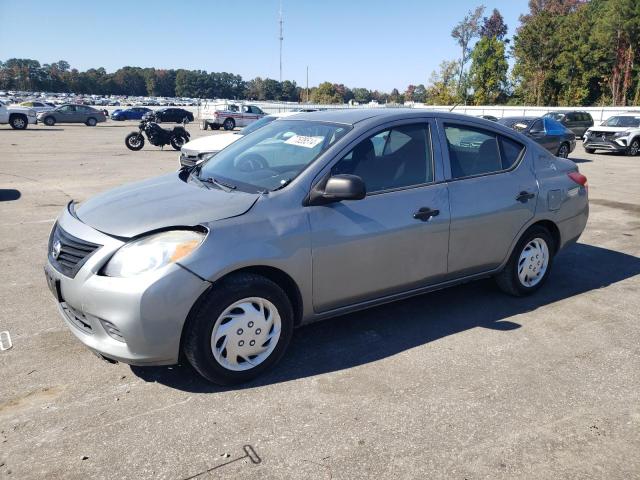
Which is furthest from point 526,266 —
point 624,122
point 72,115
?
point 72,115

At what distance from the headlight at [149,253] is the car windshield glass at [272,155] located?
2.34ft

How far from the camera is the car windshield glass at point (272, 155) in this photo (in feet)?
12.0

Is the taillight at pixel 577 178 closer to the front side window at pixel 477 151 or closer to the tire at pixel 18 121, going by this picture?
the front side window at pixel 477 151

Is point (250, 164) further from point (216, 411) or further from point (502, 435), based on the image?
point (502, 435)

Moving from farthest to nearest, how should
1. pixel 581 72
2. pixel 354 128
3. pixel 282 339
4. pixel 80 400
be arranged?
pixel 581 72 → pixel 354 128 → pixel 282 339 → pixel 80 400

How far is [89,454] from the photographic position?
2.63m

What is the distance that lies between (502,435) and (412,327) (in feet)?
4.74

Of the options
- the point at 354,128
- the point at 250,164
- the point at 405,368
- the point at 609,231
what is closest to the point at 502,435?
the point at 405,368

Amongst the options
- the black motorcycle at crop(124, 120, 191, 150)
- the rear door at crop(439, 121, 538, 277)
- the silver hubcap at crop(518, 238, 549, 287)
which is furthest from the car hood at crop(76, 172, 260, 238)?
the black motorcycle at crop(124, 120, 191, 150)

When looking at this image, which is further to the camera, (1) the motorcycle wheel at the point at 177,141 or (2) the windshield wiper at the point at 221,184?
(1) the motorcycle wheel at the point at 177,141

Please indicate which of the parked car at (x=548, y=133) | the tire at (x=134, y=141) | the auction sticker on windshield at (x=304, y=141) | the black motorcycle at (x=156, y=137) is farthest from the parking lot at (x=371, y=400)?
Answer: the tire at (x=134, y=141)

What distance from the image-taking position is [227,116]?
32938 millimetres

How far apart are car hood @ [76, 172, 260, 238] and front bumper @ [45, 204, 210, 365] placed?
0.16 metres

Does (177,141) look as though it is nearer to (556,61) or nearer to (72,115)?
(72,115)
